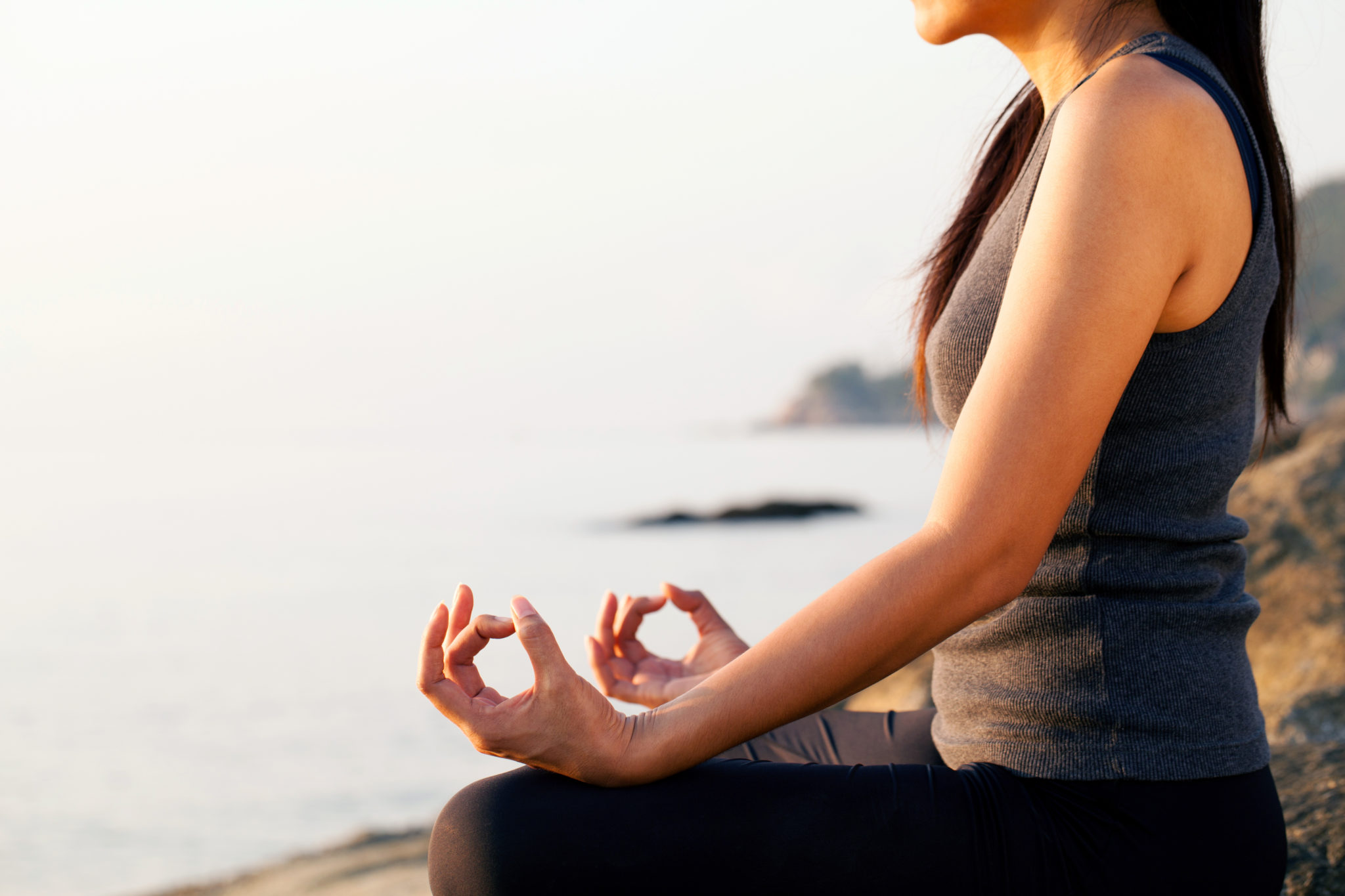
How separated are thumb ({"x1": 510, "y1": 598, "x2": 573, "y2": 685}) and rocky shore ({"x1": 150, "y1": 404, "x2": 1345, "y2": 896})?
1.57 m

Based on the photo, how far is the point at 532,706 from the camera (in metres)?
1.00

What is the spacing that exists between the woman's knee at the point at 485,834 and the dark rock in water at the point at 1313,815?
1328mm

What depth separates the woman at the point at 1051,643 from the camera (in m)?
1.02

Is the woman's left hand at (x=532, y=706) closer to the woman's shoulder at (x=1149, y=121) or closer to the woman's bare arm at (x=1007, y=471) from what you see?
the woman's bare arm at (x=1007, y=471)

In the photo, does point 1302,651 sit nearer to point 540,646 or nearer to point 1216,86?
point 1216,86

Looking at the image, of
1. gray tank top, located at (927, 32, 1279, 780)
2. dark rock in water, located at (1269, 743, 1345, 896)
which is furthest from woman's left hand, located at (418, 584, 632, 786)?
dark rock in water, located at (1269, 743, 1345, 896)

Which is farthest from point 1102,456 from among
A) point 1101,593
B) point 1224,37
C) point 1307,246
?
point 1307,246

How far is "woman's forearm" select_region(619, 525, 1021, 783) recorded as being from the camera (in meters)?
1.02

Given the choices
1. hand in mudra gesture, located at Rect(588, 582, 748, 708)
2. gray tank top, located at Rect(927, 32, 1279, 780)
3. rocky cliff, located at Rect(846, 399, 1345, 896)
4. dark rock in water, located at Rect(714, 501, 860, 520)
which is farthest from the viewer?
dark rock in water, located at Rect(714, 501, 860, 520)

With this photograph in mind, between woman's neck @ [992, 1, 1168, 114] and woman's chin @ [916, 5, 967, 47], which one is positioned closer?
woman's neck @ [992, 1, 1168, 114]

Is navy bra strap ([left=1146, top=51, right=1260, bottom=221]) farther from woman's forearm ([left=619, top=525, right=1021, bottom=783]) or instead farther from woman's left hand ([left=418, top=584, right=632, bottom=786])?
woman's left hand ([left=418, top=584, right=632, bottom=786])

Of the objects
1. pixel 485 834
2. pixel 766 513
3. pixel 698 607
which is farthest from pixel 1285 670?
pixel 766 513

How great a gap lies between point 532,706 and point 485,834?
0.15m

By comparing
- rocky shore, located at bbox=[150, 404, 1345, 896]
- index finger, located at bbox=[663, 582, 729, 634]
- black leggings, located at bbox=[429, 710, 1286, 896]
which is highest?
index finger, located at bbox=[663, 582, 729, 634]
